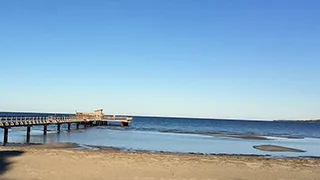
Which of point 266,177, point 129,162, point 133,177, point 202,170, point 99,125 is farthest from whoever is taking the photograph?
point 99,125

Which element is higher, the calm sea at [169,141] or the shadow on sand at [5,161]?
the shadow on sand at [5,161]

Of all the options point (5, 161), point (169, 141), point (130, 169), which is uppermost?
point (5, 161)

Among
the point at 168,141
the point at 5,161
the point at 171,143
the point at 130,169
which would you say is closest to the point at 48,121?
the point at 168,141

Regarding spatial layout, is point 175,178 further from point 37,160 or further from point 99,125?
point 99,125

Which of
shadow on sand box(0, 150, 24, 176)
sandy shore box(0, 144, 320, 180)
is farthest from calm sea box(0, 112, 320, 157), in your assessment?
shadow on sand box(0, 150, 24, 176)

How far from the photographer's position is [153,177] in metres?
16.5

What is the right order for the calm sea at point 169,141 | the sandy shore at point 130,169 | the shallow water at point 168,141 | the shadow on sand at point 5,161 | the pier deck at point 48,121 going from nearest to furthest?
the sandy shore at point 130,169, the shadow on sand at point 5,161, the shallow water at point 168,141, the calm sea at point 169,141, the pier deck at point 48,121

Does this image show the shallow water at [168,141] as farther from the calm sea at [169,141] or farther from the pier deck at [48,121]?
the pier deck at [48,121]

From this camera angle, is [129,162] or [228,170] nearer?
[228,170]

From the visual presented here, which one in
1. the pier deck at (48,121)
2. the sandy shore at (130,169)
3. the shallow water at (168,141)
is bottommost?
the shallow water at (168,141)

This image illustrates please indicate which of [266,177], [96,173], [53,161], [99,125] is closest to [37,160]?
[53,161]

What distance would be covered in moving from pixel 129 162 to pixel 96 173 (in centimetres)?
395

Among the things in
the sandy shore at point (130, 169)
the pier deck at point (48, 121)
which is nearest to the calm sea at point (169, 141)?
the pier deck at point (48, 121)

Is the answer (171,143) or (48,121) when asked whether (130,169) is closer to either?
(171,143)
